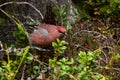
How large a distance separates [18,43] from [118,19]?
2.07m

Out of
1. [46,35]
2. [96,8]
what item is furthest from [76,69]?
[96,8]

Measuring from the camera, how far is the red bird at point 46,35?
3.22m

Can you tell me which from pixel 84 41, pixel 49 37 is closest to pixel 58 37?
pixel 49 37

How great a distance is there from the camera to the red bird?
3.22 m

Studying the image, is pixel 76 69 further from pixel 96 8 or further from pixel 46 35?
pixel 96 8

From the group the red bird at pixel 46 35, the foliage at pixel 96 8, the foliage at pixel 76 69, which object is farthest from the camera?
the foliage at pixel 96 8

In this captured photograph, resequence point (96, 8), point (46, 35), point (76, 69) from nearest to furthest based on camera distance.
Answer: point (76, 69), point (46, 35), point (96, 8)

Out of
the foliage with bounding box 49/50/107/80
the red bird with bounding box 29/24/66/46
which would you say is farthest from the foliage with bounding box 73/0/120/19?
the foliage with bounding box 49/50/107/80

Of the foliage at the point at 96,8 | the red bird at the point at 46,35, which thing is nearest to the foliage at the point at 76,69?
the red bird at the point at 46,35

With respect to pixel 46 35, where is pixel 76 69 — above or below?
below

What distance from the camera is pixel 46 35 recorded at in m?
3.22

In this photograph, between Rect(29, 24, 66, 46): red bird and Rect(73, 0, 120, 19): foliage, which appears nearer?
Rect(29, 24, 66, 46): red bird

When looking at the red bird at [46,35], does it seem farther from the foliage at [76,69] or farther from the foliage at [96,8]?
the foliage at [96,8]

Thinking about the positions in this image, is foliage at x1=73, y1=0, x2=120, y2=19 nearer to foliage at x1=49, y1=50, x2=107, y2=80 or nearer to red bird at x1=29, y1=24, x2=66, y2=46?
red bird at x1=29, y1=24, x2=66, y2=46
